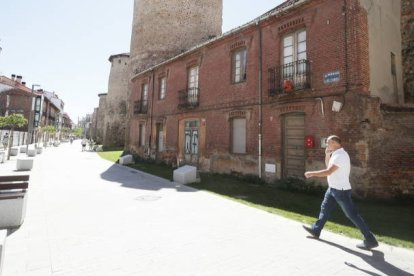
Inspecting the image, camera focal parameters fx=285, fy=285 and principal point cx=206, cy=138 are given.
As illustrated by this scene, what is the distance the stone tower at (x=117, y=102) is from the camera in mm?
40562

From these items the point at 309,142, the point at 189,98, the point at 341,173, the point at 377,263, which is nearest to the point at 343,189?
the point at 341,173

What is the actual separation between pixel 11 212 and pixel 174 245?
126 inches

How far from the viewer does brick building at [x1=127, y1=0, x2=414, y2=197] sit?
29.7ft

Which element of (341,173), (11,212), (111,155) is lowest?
(11,212)

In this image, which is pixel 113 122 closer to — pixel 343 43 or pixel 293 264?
pixel 343 43

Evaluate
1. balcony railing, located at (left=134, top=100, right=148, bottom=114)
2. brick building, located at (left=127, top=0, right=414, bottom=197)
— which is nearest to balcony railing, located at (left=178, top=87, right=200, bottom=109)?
brick building, located at (left=127, top=0, right=414, bottom=197)

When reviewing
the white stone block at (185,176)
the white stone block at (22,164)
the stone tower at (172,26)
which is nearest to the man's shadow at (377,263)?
the white stone block at (185,176)

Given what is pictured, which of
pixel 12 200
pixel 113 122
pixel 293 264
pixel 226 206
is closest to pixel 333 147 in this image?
pixel 293 264

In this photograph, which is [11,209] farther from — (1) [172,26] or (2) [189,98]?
(1) [172,26]

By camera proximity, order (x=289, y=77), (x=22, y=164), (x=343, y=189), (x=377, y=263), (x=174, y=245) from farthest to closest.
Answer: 1. (x=22, y=164)
2. (x=289, y=77)
3. (x=343, y=189)
4. (x=174, y=245)
5. (x=377, y=263)

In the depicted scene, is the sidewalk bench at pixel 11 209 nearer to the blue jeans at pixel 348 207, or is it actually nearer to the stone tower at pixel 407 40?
the blue jeans at pixel 348 207

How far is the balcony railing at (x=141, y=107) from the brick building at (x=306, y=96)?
19.7 ft

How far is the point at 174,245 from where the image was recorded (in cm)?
463

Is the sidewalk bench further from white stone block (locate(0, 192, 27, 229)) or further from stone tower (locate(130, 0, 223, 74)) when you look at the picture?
stone tower (locate(130, 0, 223, 74))
